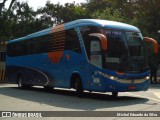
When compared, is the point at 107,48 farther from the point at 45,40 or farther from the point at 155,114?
the point at 45,40

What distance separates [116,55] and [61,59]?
4239mm

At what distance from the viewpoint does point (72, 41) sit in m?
18.3

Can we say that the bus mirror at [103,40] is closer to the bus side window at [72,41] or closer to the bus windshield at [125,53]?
the bus windshield at [125,53]

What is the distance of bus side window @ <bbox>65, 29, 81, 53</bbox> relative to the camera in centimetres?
1773

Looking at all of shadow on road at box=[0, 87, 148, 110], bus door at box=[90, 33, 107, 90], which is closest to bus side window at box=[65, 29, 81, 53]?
bus door at box=[90, 33, 107, 90]

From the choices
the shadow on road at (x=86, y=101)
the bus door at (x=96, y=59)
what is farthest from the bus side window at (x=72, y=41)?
the shadow on road at (x=86, y=101)

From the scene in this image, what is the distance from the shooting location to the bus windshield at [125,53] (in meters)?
16.1

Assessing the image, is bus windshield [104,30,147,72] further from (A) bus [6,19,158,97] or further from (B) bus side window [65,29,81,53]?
(B) bus side window [65,29,81,53]

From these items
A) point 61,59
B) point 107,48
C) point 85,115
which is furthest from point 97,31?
point 85,115

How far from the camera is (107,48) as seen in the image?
16.1 m

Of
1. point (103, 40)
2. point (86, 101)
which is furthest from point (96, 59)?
point (86, 101)

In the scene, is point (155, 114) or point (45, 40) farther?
point (45, 40)

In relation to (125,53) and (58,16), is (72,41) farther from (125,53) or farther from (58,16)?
(58,16)

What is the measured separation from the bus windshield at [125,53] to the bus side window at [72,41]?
6.09 feet
